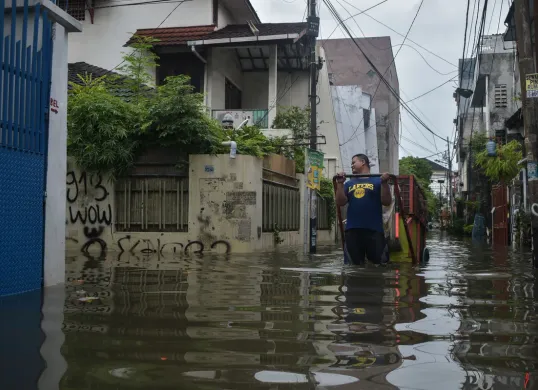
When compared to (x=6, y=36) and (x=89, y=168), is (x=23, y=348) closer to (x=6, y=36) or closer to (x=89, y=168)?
(x=6, y=36)

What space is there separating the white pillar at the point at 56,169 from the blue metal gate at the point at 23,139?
117 mm

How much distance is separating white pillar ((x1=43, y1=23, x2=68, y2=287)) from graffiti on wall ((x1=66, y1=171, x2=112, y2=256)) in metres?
8.82

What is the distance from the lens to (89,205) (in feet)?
52.8

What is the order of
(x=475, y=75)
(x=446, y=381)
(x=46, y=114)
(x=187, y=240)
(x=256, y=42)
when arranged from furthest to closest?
(x=475, y=75) < (x=256, y=42) < (x=187, y=240) < (x=46, y=114) < (x=446, y=381)

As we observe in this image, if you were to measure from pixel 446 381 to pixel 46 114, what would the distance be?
5.46m

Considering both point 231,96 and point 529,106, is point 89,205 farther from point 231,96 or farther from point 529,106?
point 231,96

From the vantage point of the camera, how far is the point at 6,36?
6.26 meters

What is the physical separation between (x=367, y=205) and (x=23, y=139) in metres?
4.95

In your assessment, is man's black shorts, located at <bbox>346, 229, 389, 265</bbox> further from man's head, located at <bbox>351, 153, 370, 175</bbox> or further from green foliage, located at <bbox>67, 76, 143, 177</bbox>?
green foliage, located at <bbox>67, 76, 143, 177</bbox>

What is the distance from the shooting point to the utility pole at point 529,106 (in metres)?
10.1

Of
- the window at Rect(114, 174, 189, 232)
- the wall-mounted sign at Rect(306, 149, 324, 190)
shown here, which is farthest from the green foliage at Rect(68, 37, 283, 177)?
the wall-mounted sign at Rect(306, 149, 324, 190)

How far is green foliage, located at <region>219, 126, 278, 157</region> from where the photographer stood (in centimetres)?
1656

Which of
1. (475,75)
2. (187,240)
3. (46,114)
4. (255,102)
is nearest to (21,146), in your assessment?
(46,114)

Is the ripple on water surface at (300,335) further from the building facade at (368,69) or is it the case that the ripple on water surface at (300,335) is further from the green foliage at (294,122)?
the building facade at (368,69)
